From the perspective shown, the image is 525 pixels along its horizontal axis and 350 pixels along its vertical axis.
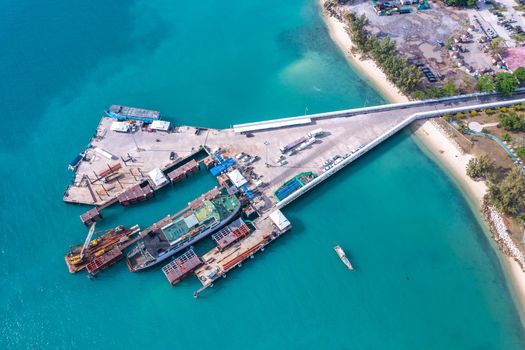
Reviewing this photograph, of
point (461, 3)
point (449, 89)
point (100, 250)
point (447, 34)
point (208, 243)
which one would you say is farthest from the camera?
point (461, 3)

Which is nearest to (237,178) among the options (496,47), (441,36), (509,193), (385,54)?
(385,54)

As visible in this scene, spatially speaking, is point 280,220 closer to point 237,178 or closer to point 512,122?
point 237,178

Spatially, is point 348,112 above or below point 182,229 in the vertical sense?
above

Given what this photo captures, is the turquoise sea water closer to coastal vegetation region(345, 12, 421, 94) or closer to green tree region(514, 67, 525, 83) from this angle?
coastal vegetation region(345, 12, 421, 94)

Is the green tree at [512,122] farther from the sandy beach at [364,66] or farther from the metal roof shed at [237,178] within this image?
the metal roof shed at [237,178]

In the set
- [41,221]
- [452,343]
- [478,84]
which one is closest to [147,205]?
[41,221]

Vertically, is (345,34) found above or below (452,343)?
above

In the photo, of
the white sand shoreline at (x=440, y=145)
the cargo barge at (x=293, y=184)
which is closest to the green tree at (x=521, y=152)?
the white sand shoreline at (x=440, y=145)

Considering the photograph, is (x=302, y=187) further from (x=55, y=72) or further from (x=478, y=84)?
(x=55, y=72)
